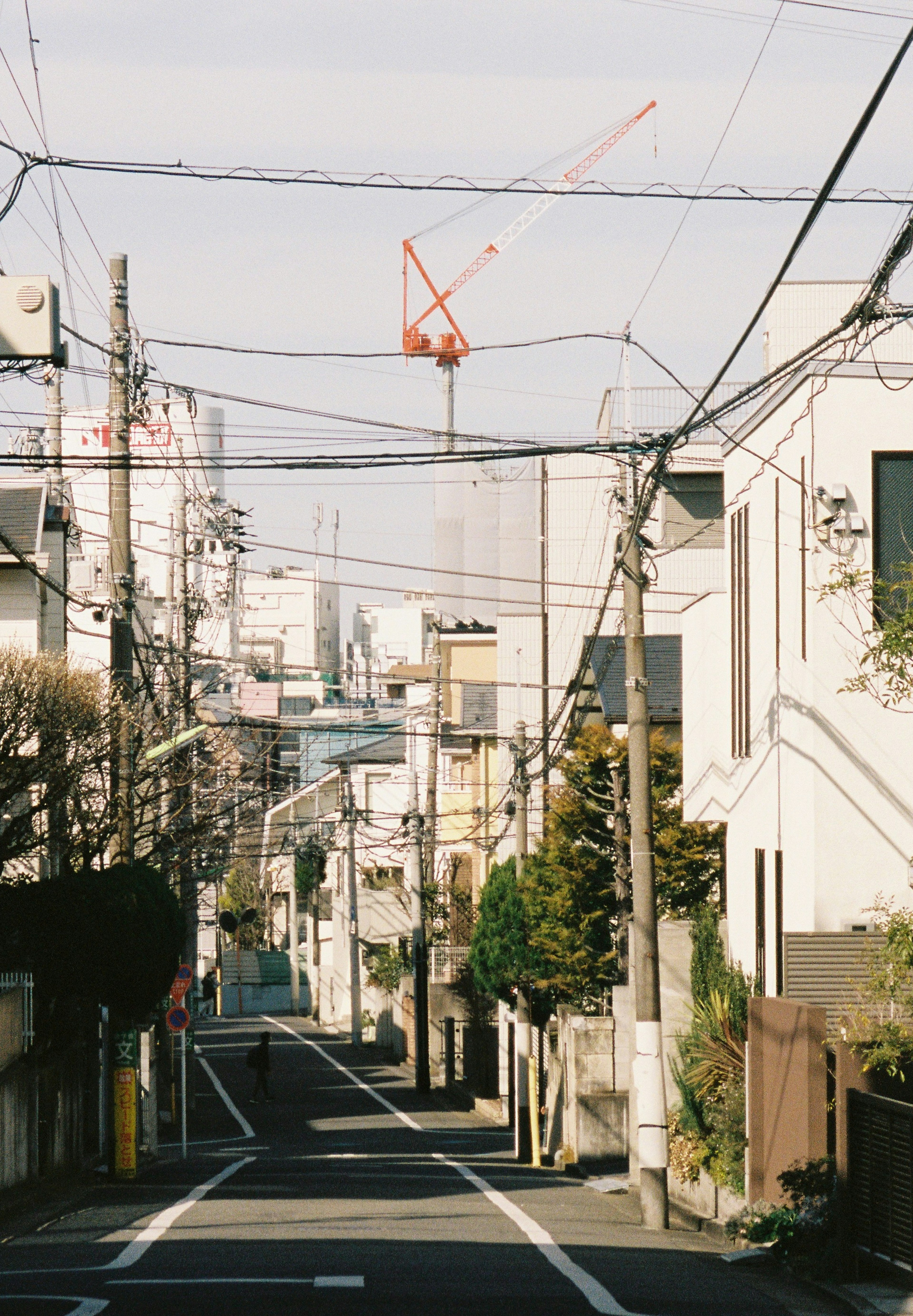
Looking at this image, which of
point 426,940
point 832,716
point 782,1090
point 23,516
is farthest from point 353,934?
point 782,1090

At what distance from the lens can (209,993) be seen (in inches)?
2670

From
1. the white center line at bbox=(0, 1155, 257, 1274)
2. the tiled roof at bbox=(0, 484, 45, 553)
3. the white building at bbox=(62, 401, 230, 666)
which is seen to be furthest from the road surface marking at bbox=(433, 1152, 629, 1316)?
the tiled roof at bbox=(0, 484, 45, 553)

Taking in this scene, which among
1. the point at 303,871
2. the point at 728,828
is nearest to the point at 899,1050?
A: the point at 728,828

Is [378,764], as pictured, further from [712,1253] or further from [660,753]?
[712,1253]

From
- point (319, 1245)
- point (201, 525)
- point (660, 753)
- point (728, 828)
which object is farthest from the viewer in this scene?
point (201, 525)

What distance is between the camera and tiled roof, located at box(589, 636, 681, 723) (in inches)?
1406

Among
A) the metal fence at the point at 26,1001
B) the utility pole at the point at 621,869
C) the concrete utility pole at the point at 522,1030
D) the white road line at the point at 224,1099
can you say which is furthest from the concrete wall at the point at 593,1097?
the metal fence at the point at 26,1001

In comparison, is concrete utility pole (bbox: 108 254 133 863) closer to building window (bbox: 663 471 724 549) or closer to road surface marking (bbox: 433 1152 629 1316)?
road surface marking (bbox: 433 1152 629 1316)

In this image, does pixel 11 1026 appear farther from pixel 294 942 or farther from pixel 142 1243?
pixel 294 942

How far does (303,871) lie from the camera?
80.2 meters

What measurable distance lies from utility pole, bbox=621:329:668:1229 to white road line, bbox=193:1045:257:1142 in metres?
16.5

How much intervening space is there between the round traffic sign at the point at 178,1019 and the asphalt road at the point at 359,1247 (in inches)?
89.8

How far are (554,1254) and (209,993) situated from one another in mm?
→ 55221

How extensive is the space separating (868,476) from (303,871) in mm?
65127
